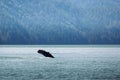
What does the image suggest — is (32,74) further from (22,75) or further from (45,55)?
(45,55)

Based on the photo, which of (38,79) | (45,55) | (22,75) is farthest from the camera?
(45,55)

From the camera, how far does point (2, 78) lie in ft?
319

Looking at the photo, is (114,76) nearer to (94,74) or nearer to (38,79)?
(94,74)

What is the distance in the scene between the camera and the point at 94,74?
107 meters

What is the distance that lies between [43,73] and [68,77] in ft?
35.6

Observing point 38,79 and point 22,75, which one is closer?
point 38,79

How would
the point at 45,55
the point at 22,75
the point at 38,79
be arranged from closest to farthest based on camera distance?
the point at 38,79 < the point at 22,75 < the point at 45,55

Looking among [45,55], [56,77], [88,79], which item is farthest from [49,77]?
[45,55]

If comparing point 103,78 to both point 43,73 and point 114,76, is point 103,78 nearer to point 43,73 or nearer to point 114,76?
point 114,76

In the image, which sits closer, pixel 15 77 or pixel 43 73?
pixel 15 77

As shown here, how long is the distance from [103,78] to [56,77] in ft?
33.9

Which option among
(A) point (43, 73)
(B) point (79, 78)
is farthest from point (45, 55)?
(B) point (79, 78)

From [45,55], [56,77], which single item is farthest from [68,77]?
[45,55]

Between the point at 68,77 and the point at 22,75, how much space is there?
11.2 metres
